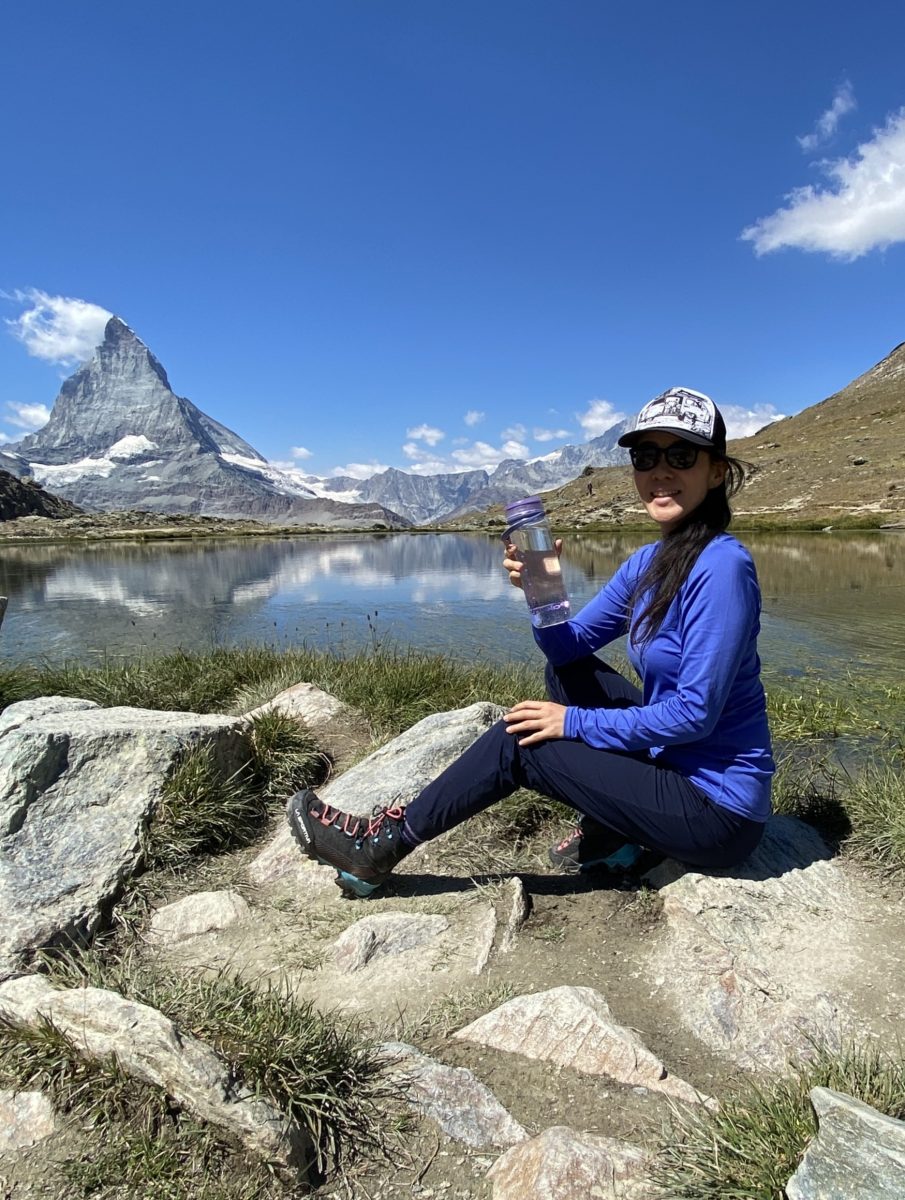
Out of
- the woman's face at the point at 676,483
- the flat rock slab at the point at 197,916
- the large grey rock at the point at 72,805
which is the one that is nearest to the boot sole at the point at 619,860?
→ the woman's face at the point at 676,483

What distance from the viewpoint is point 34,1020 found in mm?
2775

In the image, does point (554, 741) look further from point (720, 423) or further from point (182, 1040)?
point (182, 1040)

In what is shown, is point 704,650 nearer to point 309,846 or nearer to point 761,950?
point 761,950

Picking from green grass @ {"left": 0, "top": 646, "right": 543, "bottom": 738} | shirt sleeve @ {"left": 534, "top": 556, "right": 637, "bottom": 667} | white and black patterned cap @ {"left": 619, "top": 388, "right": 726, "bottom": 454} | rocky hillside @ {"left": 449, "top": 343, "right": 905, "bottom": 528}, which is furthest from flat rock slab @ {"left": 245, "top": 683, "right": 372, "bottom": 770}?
rocky hillside @ {"left": 449, "top": 343, "right": 905, "bottom": 528}

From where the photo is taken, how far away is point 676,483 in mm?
3553

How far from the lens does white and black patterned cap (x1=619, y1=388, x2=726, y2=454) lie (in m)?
3.38

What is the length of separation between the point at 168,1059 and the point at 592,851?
2751 mm

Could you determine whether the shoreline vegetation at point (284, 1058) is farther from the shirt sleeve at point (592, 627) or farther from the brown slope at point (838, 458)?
the brown slope at point (838, 458)

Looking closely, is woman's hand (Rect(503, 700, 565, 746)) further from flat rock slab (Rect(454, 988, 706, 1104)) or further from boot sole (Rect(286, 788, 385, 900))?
boot sole (Rect(286, 788, 385, 900))

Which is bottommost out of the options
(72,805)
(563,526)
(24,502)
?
(72,805)

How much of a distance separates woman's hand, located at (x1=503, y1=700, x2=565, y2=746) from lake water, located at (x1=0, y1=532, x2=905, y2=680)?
8.66 meters

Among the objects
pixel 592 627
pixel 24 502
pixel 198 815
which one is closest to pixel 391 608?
pixel 198 815

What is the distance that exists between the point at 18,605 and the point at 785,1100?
98.4ft

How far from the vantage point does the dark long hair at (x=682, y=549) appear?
3.47 metres
